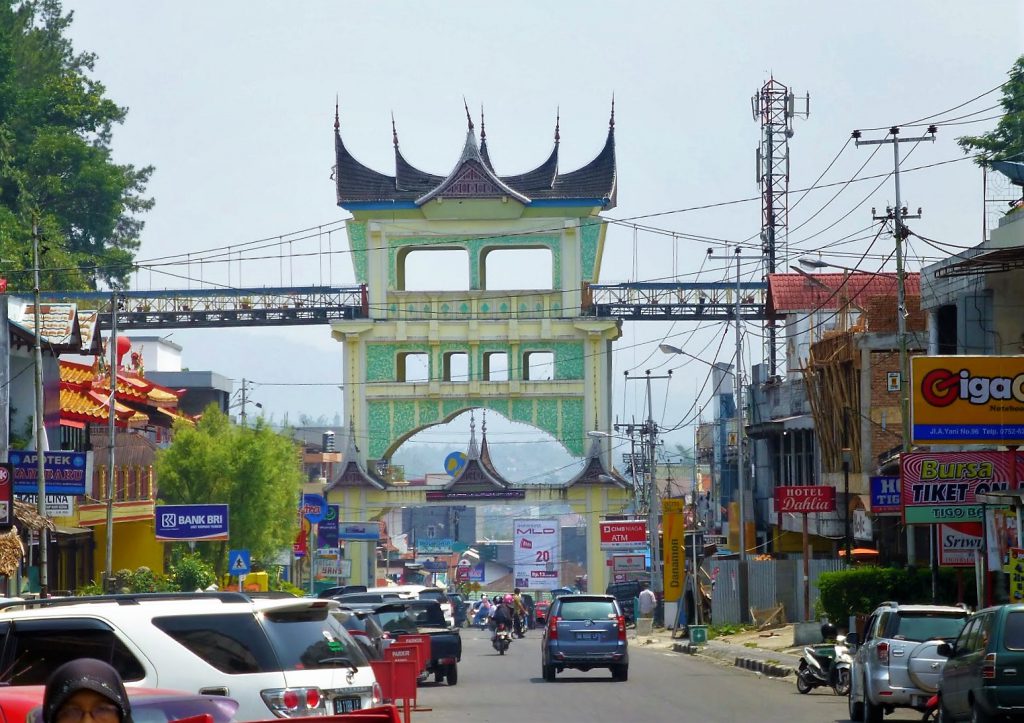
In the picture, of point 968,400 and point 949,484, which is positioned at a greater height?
point 968,400

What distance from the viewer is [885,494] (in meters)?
33.2

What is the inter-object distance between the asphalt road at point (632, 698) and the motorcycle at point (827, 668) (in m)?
0.21

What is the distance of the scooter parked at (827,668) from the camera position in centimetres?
2500

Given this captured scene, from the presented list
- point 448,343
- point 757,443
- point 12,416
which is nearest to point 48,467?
point 12,416

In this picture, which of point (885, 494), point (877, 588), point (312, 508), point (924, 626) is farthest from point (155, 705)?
point (312, 508)

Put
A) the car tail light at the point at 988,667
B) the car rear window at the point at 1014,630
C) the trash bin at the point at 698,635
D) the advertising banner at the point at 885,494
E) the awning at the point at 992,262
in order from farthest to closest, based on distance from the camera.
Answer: the trash bin at the point at 698,635 → the advertising banner at the point at 885,494 → the awning at the point at 992,262 → the car rear window at the point at 1014,630 → the car tail light at the point at 988,667

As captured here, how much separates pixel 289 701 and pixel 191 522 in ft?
101

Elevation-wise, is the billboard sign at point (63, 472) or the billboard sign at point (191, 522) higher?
the billboard sign at point (63, 472)

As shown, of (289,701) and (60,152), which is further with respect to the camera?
(60,152)

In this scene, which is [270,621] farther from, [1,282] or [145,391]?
[145,391]

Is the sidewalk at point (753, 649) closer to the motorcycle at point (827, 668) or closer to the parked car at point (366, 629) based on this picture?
the motorcycle at point (827, 668)

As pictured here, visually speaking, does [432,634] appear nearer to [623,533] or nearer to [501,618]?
[501,618]

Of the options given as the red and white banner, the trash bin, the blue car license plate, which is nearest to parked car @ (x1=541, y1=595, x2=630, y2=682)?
the red and white banner

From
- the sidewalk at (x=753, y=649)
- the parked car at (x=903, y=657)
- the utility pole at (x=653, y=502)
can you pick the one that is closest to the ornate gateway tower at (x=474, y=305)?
the utility pole at (x=653, y=502)
